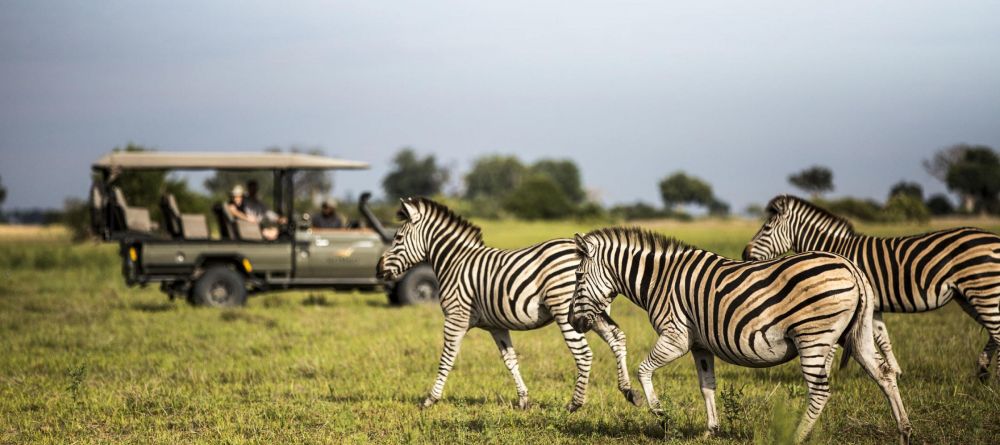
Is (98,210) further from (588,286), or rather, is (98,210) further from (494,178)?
(494,178)

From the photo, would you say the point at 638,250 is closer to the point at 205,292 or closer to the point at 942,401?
the point at 942,401

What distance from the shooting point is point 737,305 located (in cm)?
727

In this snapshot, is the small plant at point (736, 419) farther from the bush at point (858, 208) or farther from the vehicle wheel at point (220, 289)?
the bush at point (858, 208)

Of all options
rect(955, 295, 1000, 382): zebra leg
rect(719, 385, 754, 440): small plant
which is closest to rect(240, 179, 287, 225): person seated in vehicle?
rect(719, 385, 754, 440): small plant

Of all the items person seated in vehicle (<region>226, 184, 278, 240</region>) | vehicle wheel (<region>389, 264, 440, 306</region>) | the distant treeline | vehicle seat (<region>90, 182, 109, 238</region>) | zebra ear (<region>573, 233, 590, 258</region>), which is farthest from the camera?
the distant treeline

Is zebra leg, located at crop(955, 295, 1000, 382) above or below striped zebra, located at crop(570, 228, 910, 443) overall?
below

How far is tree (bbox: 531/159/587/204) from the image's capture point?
14650cm

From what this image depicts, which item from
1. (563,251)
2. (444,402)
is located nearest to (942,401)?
(563,251)

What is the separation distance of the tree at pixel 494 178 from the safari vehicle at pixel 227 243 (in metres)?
119

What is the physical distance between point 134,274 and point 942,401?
1450 cm

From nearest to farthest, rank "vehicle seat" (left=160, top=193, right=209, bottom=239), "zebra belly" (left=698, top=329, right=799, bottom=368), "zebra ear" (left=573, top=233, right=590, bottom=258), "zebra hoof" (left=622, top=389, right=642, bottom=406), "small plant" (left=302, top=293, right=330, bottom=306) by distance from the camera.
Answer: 1. "zebra belly" (left=698, top=329, right=799, bottom=368)
2. "zebra ear" (left=573, top=233, right=590, bottom=258)
3. "zebra hoof" (left=622, top=389, right=642, bottom=406)
4. "vehicle seat" (left=160, top=193, right=209, bottom=239)
5. "small plant" (left=302, top=293, right=330, bottom=306)

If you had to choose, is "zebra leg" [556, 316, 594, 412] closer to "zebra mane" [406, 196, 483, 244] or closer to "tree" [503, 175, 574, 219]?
"zebra mane" [406, 196, 483, 244]

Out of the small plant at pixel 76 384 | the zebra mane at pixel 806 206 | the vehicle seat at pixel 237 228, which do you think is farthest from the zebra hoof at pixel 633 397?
the vehicle seat at pixel 237 228

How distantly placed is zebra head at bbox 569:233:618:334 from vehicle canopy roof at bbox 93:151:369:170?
466 inches
